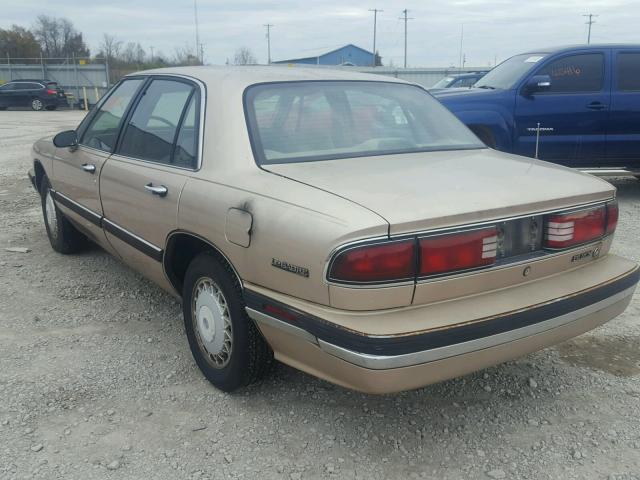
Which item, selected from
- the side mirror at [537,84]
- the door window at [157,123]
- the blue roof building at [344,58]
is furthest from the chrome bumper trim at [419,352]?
the blue roof building at [344,58]

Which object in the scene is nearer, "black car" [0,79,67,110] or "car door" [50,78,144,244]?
"car door" [50,78,144,244]

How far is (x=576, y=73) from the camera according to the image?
7520mm

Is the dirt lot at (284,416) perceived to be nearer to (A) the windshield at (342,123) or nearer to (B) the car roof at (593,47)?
(A) the windshield at (342,123)

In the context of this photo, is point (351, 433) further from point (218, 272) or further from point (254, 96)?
point (254, 96)

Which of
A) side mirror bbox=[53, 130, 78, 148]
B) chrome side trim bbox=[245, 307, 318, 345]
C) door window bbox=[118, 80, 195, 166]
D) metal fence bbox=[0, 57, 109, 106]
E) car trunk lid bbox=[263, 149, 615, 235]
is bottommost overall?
chrome side trim bbox=[245, 307, 318, 345]

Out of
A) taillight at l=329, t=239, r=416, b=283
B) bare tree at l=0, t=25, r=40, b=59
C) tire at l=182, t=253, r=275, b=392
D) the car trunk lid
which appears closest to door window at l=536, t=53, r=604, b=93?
the car trunk lid

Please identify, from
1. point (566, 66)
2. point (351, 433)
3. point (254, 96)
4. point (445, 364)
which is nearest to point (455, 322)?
point (445, 364)

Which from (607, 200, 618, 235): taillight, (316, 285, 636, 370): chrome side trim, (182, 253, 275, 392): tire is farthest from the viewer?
(607, 200, 618, 235): taillight

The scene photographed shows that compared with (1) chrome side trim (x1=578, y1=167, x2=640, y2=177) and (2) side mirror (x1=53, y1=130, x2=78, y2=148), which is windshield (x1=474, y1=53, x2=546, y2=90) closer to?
(1) chrome side trim (x1=578, y1=167, x2=640, y2=177)

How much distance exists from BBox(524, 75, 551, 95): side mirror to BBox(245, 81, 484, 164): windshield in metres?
4.08

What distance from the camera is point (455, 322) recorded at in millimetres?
2311

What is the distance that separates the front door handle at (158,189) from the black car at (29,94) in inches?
1090

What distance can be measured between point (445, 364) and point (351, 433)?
688 millimetres

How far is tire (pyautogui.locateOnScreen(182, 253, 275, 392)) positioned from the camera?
2.81 m
